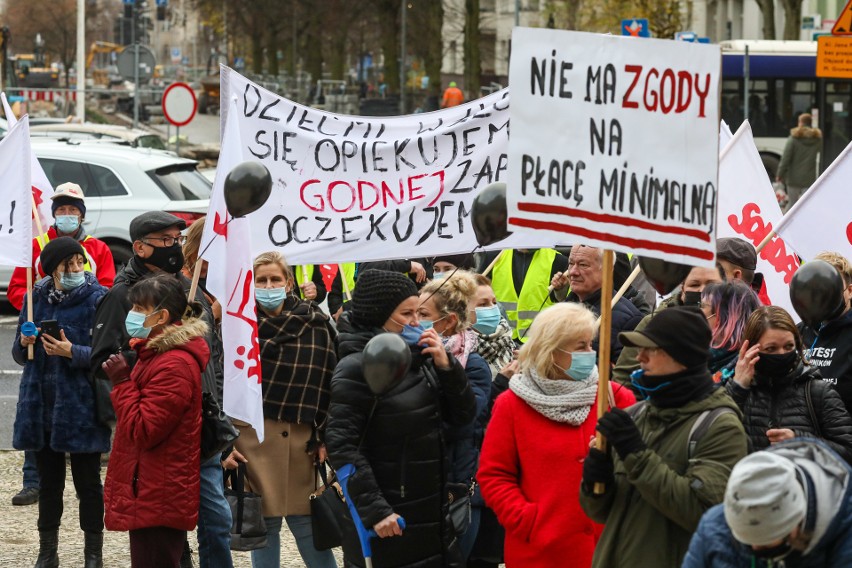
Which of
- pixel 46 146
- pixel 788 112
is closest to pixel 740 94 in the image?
pixel 788 112

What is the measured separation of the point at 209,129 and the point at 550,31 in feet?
157

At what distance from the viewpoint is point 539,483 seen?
4.70 metres

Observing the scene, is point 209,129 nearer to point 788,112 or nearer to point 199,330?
point 788,112

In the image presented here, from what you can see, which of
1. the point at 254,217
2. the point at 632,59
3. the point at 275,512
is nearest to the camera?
the point at 632,59

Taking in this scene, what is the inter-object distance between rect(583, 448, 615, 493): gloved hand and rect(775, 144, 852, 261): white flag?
2831 millimetres

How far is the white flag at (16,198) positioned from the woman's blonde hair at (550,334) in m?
3.35

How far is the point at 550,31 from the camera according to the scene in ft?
13.9

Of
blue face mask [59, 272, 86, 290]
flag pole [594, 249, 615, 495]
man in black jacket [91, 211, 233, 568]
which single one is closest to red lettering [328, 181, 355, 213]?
man in black jacket [91, 211, 233, 568]

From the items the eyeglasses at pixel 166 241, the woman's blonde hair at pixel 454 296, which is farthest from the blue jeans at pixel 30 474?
the woman's blonde hair at pixel 454 296

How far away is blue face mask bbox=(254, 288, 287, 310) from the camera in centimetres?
612

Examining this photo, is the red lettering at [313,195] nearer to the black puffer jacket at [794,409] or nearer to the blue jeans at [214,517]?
the blue jeans at [214,517]

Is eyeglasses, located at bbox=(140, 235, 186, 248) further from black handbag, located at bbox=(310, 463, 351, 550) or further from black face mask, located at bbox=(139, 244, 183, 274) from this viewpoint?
black handbag, located at bbox=(310, 463, 351, 550)

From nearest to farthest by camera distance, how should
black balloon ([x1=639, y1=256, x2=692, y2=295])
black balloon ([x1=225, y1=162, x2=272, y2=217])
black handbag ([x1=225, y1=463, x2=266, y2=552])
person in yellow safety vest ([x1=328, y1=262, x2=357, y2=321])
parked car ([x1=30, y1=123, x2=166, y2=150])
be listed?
black balloon ([x1=639, y1=256, x2=692, y2=295]) → black balloon ([x1=225, y1=162, x2=272, y2=217]) → black handbag ([x1=225, y1=463, x2=266, y2=552]) → person in yellow safety vest ([x1=328, y1=262, x2=357, y2=321]) → parked car ([x1=30, y1=123, x2=166, y2=150])

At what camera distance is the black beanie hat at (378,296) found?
5.20 m
